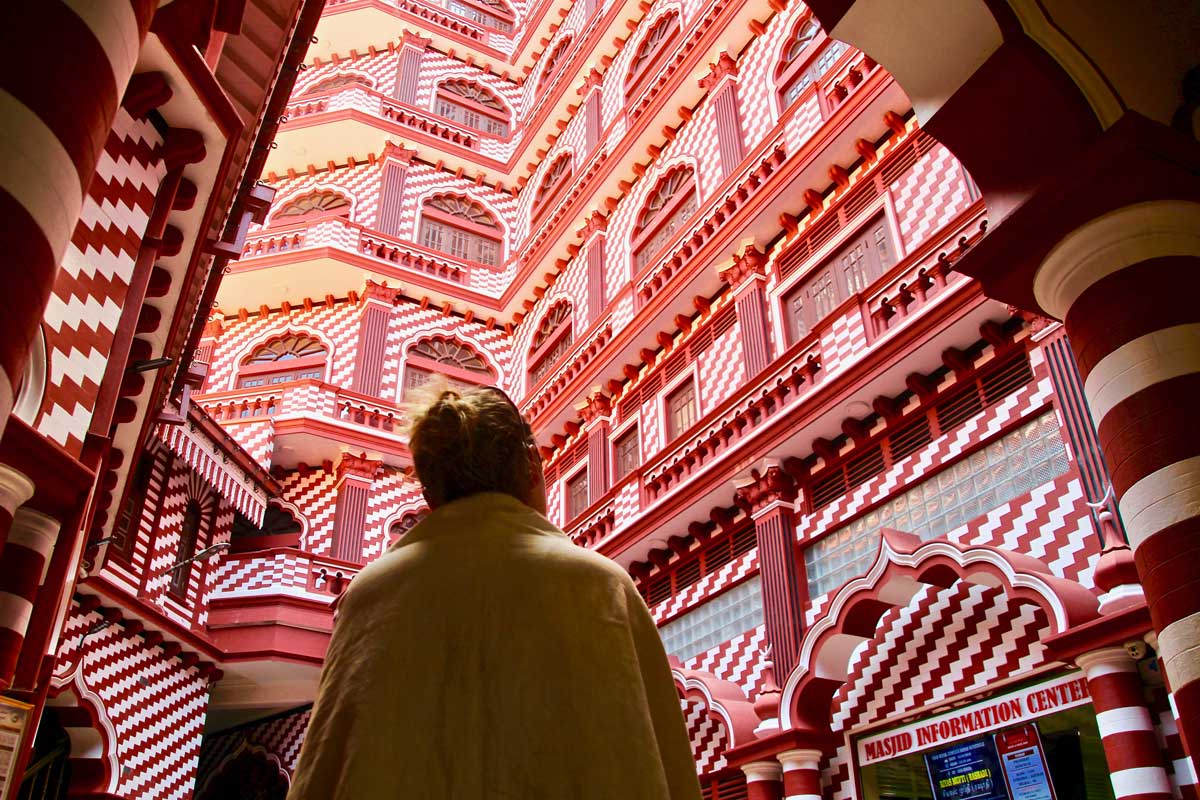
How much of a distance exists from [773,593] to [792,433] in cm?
177

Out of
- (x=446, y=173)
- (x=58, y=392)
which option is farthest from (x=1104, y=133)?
(x=446, y=173)

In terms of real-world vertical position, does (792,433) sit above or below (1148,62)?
above

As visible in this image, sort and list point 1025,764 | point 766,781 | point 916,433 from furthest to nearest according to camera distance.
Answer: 1. point 916,433
2. point 766,781
3. point 1025,764

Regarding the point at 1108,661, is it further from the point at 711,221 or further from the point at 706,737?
the point at 711,221

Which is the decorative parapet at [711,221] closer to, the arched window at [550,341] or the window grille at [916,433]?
the arched window at [550,341]

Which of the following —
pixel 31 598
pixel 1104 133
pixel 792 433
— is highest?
pixel 792 433

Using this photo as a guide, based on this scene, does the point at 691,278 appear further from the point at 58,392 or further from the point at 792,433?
the point at 58,392

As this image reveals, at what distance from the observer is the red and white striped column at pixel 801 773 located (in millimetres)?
8586

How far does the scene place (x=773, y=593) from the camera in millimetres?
10109

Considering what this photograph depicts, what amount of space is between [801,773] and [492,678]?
26.1ft

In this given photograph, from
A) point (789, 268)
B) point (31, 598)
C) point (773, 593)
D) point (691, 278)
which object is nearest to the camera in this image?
point (31, 598)

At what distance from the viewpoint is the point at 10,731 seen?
4.81 meters

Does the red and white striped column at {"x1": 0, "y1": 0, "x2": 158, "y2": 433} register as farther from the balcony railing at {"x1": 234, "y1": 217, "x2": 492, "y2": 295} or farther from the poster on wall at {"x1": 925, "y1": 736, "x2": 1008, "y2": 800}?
the balcony railing at {"x1": 234, "y1": 217, "x2": 492, "y2": 295}

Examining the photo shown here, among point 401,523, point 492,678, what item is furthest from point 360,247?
point 492,678
